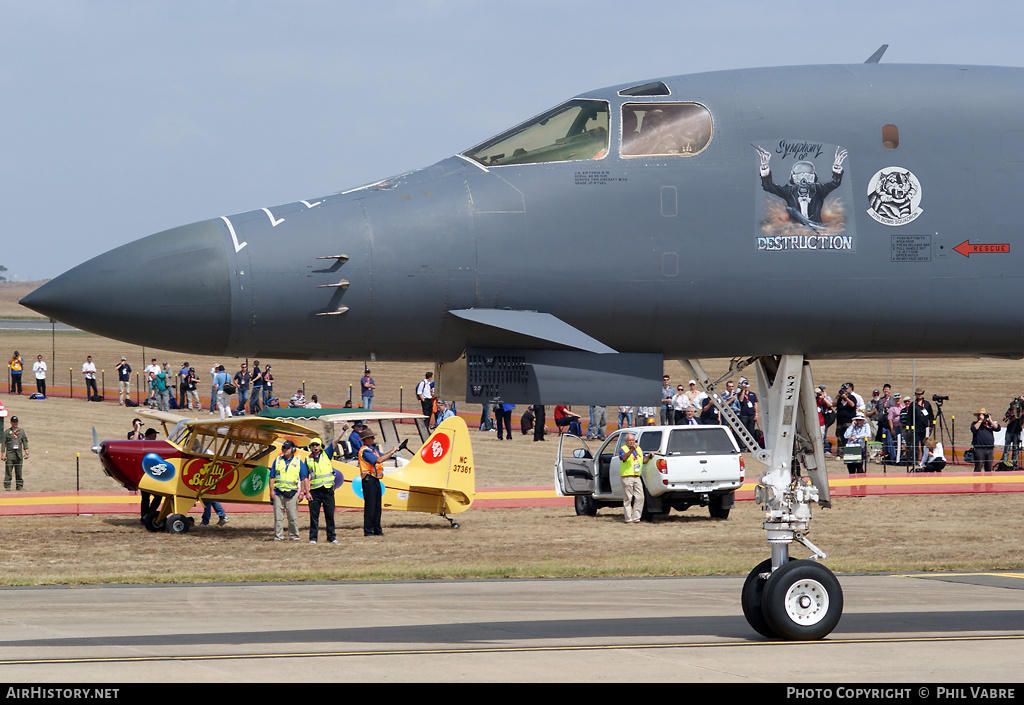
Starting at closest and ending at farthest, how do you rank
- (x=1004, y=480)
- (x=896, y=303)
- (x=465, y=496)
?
(x=896, y=303) → (x=465, y=496) → (x=1004, y=480)

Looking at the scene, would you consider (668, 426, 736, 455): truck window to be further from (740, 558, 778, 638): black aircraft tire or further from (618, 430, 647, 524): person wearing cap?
(740, 558, 778, 638): black aircraft tire

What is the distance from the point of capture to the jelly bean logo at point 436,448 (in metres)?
23.2

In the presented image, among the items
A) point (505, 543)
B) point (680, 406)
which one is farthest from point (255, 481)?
point (680, 406)

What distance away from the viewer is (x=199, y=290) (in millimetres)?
7766

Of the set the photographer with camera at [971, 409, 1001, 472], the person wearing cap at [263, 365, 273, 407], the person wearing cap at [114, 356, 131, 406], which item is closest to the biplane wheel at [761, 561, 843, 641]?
the photographer with camera at [971, 409, 1001, 472]

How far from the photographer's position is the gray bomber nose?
25.3 feet

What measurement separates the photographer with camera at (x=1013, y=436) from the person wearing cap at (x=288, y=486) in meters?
16.8

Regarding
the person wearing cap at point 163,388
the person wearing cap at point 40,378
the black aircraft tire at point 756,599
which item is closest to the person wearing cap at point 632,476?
the black aircraft tire at point 756,599

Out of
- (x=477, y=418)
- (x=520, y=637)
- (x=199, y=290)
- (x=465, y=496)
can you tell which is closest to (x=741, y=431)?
(x=520, y=637)

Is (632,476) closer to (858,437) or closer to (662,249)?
(858,437)

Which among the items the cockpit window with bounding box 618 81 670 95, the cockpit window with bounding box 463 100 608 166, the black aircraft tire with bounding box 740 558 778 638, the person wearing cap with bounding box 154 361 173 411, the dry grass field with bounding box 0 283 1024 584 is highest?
the cockpit window with bounding box 618 81 670 95

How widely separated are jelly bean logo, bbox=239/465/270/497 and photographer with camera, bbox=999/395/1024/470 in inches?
677

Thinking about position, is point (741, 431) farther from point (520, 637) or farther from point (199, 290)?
point (199, 290)
